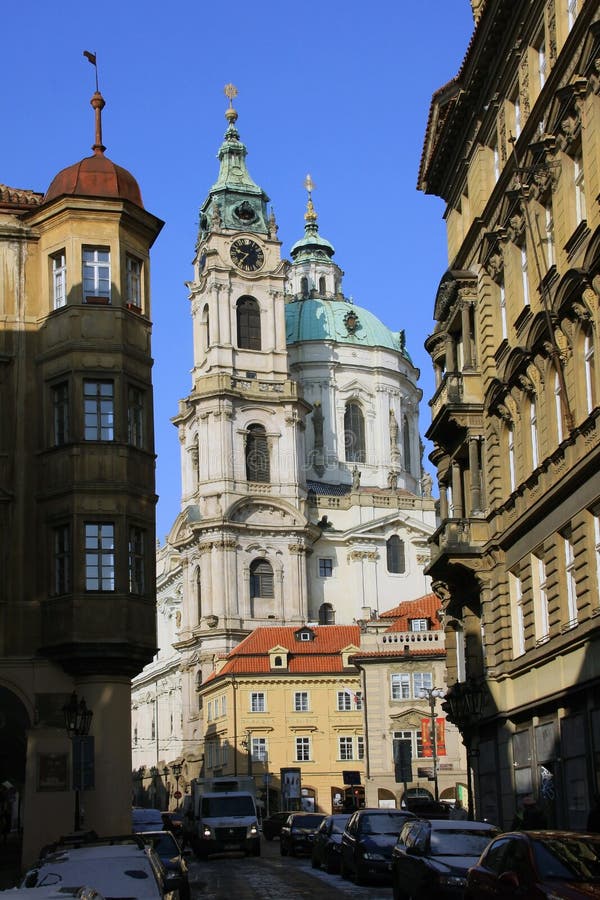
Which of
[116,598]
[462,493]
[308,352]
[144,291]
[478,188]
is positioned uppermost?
[308,352]

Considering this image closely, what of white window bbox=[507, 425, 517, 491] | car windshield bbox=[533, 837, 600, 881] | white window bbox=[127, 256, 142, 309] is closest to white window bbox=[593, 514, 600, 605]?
white window bbox=[507, 425, 517, 491]

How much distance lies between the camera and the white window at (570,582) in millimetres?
29594

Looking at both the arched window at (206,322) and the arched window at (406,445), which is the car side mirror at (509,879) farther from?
the arched window at (406,445)

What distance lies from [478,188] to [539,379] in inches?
326

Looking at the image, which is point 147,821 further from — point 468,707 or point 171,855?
point 171,855

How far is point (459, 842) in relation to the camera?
75.9 ft

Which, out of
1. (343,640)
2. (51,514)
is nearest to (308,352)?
(343,640)

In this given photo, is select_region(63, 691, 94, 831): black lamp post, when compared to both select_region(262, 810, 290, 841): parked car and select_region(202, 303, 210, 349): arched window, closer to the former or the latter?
select_region(262, 810, 290, 841): parked car

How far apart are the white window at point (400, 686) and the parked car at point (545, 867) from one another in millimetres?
62199

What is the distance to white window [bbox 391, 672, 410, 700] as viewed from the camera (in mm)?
79438

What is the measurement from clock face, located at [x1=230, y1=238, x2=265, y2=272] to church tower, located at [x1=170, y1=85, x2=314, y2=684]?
7 cm

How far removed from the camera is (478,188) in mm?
38281

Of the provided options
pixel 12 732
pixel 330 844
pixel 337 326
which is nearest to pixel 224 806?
pixel 330 844

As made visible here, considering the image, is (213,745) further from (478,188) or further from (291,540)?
(478,188)
